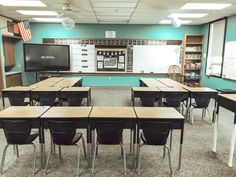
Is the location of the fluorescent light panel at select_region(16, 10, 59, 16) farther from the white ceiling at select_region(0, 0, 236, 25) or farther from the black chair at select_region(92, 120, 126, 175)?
the black chair at select_region(92, 120, 126, 175)

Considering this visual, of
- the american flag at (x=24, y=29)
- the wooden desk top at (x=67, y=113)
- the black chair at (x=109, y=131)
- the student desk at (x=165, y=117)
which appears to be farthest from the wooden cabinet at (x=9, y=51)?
the student desk at (x=165, y=117)

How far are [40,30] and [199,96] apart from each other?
696 centimetres

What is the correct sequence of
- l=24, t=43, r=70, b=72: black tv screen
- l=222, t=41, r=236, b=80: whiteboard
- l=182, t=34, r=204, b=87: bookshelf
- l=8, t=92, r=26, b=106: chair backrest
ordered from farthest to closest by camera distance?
l=182, t=34, r=204, b=87: bookshelf
l=24, t=43, r=70, b=72: black tv screen
l=222, t=41, r=236, b=80: whiteboard
l=8, t=92, r=26, b=106: chair backrest

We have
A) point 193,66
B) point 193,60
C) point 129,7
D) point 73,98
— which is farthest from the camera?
point 193,60

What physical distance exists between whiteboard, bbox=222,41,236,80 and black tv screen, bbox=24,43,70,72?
19.4 feet

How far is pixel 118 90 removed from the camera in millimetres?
8750

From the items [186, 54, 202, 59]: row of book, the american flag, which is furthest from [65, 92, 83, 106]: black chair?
[186, 54, 202, 59]: row of book

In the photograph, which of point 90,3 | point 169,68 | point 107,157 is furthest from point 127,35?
point 107,157

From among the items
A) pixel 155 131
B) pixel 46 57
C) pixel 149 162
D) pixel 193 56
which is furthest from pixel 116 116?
pixel 193 56

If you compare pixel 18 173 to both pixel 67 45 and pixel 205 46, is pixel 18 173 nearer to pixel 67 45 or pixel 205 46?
pixel 67 45

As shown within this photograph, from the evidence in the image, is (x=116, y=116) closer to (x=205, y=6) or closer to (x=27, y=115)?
(x=27, y=115)

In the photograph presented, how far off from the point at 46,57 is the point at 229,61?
6.68 metres

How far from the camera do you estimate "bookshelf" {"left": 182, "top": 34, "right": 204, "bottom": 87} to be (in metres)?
8.40

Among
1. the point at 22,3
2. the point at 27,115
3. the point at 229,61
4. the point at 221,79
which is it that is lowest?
the point at 27,115
